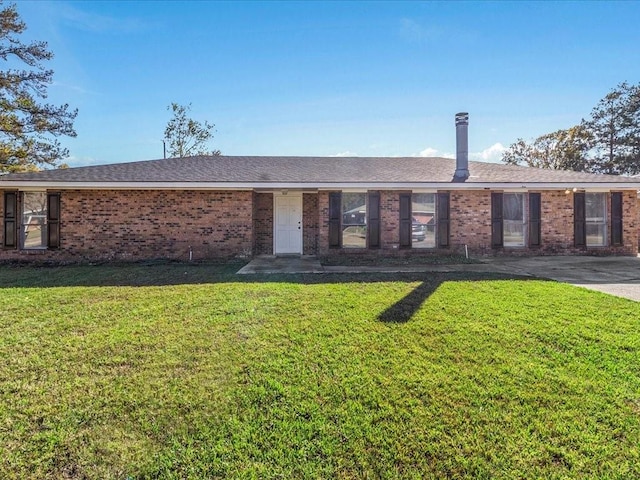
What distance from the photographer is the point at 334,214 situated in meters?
11.6

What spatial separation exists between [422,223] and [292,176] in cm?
469

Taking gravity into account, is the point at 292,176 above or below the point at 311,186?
above

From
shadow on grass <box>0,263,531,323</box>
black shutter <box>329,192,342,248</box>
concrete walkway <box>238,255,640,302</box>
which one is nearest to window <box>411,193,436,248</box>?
concrete walkway <box>238,255,640,302</box>

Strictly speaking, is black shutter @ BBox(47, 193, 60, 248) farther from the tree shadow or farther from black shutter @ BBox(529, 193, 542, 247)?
black shutter @ BBox(529, 193, 542, 247)

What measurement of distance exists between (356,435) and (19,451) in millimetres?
2524

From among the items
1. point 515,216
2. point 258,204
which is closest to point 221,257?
point 258,204

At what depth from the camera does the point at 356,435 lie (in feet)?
8.88

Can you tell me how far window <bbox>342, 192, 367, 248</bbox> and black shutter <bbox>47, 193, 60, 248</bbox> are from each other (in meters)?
9.12

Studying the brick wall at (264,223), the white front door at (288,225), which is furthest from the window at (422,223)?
the brick wall at (264,223)

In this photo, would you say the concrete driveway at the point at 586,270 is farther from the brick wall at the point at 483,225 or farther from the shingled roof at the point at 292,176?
the shingled roof at the point at 292,176

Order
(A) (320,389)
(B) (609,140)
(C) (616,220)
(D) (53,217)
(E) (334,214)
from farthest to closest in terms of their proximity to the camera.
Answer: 1. (B) (609,140)
2. (C) (616,220)
3. (E) (334,214)
4. (D) (53,217)
5. (A) (320,389)

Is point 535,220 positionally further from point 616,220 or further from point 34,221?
point 34,221

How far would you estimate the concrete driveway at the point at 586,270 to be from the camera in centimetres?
721

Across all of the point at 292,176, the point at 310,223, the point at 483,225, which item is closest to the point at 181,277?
the point at 292,176
